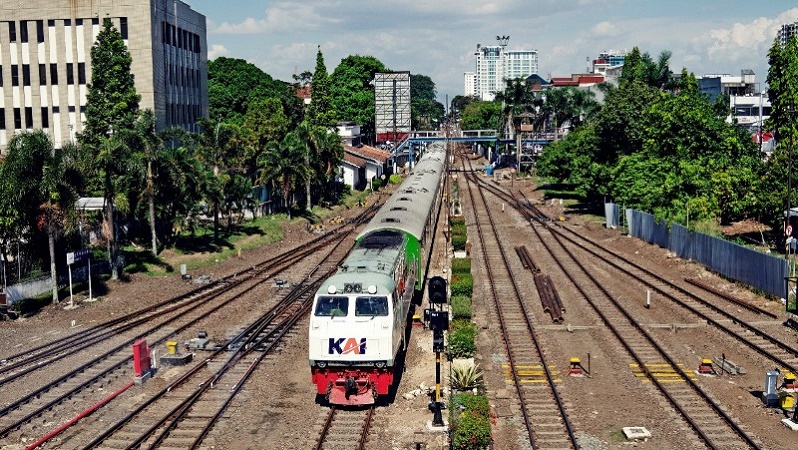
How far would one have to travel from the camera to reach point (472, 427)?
16.3 meters

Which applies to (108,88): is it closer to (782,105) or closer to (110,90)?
(110,90)

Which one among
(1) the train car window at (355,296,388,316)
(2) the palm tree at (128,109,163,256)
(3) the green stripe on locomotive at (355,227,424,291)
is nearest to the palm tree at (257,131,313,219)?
(2) the palm tree at (128,109,163,256)

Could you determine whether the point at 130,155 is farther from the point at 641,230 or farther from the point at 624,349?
the point at 641,230

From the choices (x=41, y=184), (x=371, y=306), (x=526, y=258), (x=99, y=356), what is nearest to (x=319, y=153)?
(x=526, y=258)

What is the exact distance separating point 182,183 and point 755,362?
95.9 ft

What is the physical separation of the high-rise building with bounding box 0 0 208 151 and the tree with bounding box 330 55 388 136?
49.5 m

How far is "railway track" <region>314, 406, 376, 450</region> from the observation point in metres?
17.4

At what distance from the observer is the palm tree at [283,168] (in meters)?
56.4

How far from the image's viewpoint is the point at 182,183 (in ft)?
136

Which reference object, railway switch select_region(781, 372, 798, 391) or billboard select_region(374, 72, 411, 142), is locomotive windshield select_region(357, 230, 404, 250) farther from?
billboard select_region(374, 72, 411, 142)

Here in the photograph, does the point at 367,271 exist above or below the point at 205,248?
above

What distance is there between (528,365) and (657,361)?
13.2 ft

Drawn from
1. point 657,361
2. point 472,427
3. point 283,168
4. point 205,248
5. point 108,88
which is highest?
point 108,88

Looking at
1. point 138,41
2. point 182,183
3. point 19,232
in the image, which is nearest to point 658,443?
point 19,232
